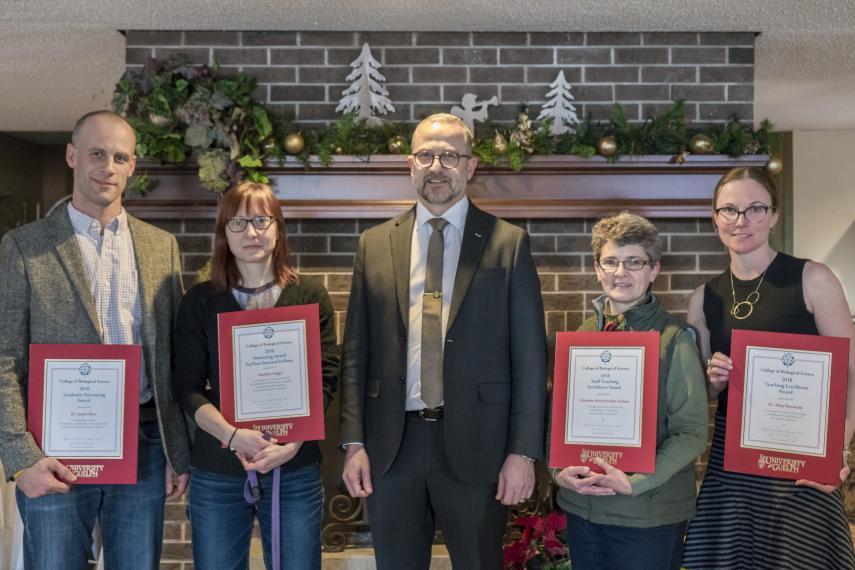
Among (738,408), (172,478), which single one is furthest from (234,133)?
(738,408)

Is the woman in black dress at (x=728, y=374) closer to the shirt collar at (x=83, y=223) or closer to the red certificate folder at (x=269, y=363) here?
the red certificate folder at (x=269, y=363)

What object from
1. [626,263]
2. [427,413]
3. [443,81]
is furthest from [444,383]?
[443,81]

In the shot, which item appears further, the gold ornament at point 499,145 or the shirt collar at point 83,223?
the gold ornament at point 499,145

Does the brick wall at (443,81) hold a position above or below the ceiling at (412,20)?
below

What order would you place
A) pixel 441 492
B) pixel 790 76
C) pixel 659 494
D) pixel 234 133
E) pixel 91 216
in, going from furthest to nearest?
pixel 790 76 < pixel 234 133 < pixel 91 216 < pixel 441 492 < pixel 659 494

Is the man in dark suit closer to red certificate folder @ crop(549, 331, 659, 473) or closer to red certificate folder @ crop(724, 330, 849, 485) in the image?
red certificate folder @ crop(549, 331, 659, 473)

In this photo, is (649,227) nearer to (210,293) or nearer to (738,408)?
(738,408)

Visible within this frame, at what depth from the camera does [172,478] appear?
2.39 m

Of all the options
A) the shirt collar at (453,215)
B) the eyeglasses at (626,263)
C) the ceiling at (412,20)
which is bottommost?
the eyeglasses at (626,263)

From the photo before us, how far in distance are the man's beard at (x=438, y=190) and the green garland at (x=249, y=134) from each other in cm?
103

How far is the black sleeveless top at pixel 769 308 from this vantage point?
222cm

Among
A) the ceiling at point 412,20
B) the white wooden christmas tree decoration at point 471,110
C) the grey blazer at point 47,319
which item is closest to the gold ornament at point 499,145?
the white wooden christmas tree decoration at point 471,110

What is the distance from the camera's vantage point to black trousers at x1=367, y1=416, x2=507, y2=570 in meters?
2.22

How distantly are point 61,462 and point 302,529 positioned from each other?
2.21 ft
